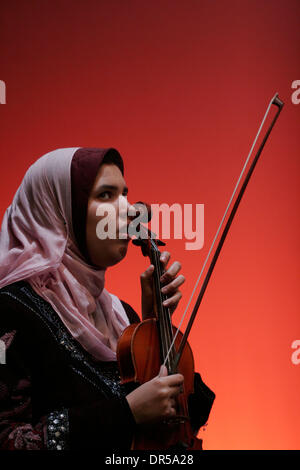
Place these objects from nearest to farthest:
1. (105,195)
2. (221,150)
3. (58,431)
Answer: (58,431), (105,195), (221,150)

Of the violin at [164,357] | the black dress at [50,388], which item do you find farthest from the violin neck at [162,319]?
the black dress at [50,388]

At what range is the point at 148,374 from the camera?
95cm

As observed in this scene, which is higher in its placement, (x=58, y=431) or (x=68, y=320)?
(x=68, y=320)

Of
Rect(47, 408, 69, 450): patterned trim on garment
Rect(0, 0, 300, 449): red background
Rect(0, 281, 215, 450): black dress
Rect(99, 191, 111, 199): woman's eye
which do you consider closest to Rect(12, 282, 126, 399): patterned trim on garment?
Rect(0, 281, 215, 450): black dress

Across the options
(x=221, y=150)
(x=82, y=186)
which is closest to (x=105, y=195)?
(x=82, y=186)

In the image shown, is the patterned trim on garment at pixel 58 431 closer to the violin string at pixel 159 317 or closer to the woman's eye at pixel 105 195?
the violin string at pixel 159 317

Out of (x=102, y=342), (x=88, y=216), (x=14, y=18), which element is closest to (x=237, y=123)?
(x=14, y=18)

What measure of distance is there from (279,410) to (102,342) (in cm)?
100

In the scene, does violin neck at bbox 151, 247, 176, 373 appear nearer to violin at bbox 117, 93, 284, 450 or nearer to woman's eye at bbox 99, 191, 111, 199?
violin at bbox 117, 93, 284, 450

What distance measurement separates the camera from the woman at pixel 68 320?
2.94 ft

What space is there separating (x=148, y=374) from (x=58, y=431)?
0.61 feet

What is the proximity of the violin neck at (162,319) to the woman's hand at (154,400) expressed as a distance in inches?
1.9

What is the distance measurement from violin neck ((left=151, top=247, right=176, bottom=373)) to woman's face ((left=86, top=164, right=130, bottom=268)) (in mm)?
79

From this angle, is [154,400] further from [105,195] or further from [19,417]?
[105,195]
